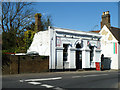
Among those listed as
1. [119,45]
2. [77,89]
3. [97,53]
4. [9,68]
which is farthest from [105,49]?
[77,89]

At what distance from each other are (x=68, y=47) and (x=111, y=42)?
12.8 m

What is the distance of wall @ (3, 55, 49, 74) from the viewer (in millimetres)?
16625

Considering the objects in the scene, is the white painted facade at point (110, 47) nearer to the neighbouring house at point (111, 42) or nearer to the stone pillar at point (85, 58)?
the neighbouring house at point (111, 42)

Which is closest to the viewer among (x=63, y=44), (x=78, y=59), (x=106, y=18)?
(x=63, y=44)

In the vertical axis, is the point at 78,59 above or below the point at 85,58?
below

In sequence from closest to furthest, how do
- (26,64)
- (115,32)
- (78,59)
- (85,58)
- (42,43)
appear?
(26,64) → (42,43) → (78,59) → (85,58) → (115,32)

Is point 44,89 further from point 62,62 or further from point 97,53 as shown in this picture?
point 97,53

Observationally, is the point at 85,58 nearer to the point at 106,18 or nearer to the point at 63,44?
the point at 63,44

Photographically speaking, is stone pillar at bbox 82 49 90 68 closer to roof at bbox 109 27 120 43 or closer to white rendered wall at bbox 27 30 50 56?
white rendered wall at bbox 27 30 50 56

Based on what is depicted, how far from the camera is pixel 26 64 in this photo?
17812mm

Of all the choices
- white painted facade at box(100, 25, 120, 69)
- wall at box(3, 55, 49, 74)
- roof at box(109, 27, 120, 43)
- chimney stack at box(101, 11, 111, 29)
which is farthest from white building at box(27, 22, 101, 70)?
chimney stack at box(101, 11, 111, 29)

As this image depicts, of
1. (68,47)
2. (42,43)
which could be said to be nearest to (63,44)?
(68,47)

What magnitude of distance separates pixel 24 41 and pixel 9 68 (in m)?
17.2

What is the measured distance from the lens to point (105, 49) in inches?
1289
